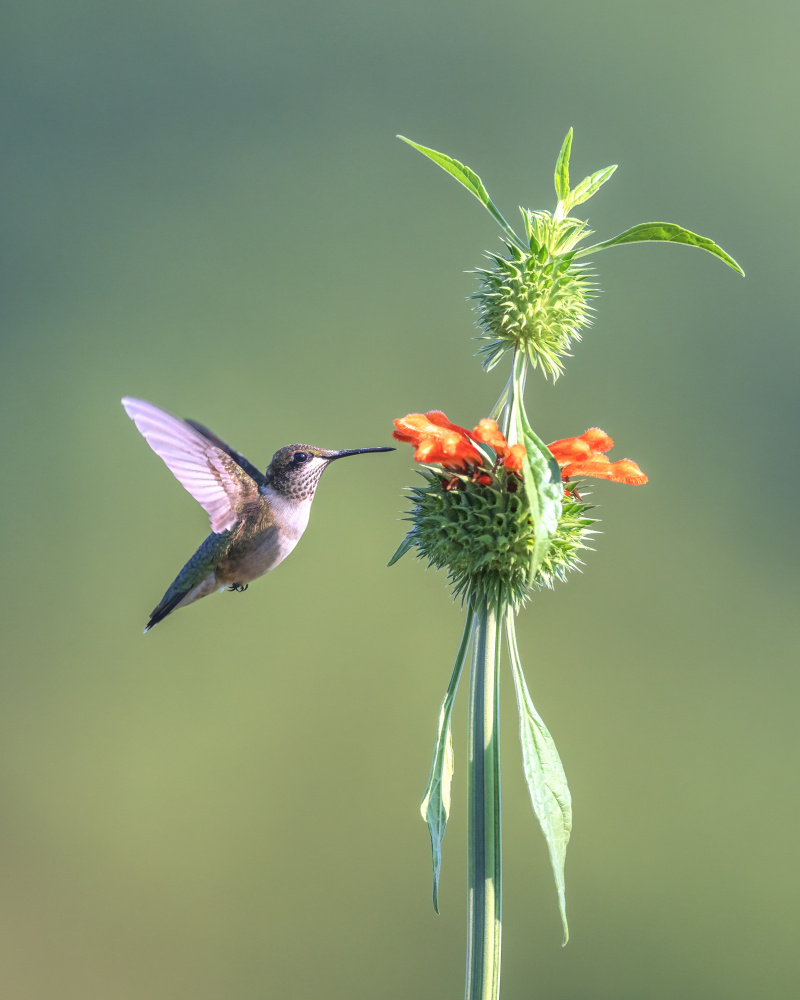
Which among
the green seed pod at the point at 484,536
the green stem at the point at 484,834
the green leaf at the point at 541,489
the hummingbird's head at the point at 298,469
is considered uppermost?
the hummingbird's head at the point at 298,469

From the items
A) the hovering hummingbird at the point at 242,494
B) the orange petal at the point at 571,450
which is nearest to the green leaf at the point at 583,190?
the orange petal at the point at 571,450

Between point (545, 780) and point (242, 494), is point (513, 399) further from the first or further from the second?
point (242, 494)

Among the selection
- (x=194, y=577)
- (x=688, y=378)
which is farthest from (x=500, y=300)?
(x=688, y=378)

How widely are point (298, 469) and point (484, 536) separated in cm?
58

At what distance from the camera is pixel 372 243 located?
4910 millimetres

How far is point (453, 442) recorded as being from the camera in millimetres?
912

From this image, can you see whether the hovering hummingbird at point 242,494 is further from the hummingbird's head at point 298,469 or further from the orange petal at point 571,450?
the orange petal at point 571,450

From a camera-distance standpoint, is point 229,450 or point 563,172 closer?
→ point 563,172

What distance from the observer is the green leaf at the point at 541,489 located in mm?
688

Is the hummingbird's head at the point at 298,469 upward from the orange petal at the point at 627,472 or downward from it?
upward

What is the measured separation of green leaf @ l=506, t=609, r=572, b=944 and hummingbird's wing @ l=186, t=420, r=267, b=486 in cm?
64

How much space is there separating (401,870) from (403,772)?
1.22 ft

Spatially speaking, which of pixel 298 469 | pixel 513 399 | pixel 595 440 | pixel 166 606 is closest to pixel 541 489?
pixel 513 399

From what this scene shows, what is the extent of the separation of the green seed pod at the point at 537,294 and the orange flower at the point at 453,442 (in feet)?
0.25
